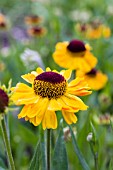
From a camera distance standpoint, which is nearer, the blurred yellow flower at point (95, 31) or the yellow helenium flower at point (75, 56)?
the yellow helenium flower at point (75, 56)

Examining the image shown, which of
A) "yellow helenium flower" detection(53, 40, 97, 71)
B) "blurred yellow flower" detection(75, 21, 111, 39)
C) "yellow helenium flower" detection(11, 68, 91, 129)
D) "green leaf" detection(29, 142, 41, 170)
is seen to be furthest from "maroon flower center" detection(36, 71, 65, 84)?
"blurred yellow flower" detection(75, 21, 111, 39)

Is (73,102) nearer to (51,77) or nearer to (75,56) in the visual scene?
(51,77)

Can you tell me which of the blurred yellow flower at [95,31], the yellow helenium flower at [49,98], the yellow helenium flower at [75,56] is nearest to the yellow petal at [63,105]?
the yellow helenium flower at [49,98]

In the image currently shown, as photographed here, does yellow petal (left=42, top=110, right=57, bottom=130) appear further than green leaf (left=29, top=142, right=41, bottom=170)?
No

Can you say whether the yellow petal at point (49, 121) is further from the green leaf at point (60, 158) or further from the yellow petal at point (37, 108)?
the green leaf at point (60, 158)

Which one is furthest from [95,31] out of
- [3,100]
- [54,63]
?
[3,100]

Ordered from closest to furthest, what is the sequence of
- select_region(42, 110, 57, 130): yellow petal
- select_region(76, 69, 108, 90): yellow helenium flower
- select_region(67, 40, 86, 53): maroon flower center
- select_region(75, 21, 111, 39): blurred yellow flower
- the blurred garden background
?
select_region(42, 110, 57, 130): yellow petal < the blurred garden background < select_region(67, 40, 86, 53): maroon flower center < select_region(76, 69, 108, 90): yellow helenium flower < select_region(75, 21, 111, 39): blurred yellow flower

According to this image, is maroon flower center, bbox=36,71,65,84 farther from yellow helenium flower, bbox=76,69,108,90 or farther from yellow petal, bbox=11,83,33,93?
yellow helenium flower, bbox=76,69,108,90
